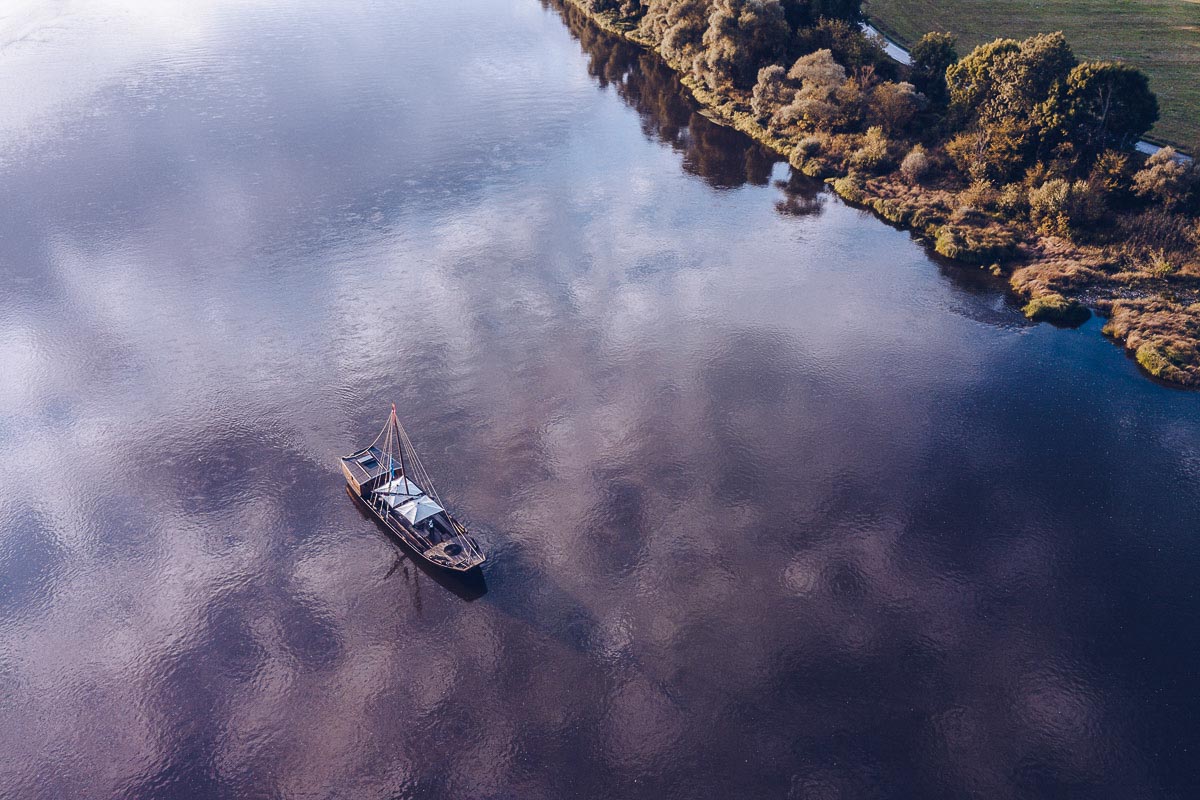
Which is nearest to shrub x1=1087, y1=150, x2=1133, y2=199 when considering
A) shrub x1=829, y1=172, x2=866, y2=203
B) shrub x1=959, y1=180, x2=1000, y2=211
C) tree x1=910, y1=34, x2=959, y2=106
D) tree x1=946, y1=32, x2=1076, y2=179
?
tree x1=946, y1=32, x2=1076, y2=179

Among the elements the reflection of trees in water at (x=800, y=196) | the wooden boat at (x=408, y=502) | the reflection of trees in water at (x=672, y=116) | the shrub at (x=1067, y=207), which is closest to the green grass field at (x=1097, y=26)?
the shrub at (x=1067, y=207)

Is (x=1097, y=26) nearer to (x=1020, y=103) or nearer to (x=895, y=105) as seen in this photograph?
(x=895, y=105)

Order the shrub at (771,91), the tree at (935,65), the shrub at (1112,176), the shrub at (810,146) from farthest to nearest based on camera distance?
1. the shrub at (771,91)
2. the tree at (935,65)
3. the shrub at (810,146)
4. the shrub at (1112,176)

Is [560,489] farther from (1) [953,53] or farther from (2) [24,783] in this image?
(1) [953,53]

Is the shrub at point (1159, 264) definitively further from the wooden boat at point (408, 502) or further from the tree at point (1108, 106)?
the wooden boat at point (408, 502)

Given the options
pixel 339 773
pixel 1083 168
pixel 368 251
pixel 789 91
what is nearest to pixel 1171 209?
pixel 1083 168

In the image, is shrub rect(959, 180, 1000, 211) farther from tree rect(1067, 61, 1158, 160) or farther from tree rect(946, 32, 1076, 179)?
tree rect(1067, 61, 1158, 160)

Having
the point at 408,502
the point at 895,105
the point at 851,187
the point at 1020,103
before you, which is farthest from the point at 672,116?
the point at 408,502
